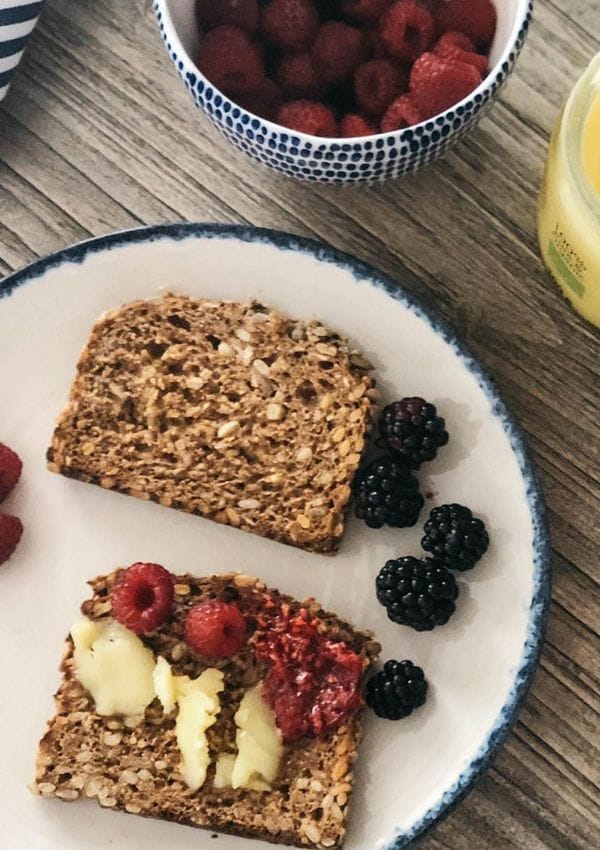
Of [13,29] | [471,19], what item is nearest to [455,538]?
[471,19]

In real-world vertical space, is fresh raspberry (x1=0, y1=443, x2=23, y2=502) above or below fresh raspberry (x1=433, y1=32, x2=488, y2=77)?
below

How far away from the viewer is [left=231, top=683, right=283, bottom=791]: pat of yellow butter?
1.38 m

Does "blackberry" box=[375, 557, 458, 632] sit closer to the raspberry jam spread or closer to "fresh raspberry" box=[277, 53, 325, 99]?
the raspberry jam spread

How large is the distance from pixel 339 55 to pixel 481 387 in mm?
501

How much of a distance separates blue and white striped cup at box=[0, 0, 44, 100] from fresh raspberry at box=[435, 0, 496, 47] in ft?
2.05

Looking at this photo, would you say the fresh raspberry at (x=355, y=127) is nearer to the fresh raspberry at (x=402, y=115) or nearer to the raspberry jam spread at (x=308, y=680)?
the fresh raspberry at (x=402, y=115)

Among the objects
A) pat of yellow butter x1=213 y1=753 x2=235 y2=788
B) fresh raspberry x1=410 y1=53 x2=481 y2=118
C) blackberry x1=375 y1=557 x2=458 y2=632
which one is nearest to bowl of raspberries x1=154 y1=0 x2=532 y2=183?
fresh raspberry x1=410 y1=53 x2=481 y2=118

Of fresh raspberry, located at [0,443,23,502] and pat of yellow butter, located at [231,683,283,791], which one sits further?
fresh raspberry, located at [0,443,23,502]

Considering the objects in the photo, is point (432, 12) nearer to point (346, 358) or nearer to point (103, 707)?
point (346, 358)

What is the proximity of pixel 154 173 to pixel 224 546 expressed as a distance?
23.3 inches

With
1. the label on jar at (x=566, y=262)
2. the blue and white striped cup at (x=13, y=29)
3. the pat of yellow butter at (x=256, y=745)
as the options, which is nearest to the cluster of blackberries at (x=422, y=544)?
the pat of yellow butter at (x=256, y=745)

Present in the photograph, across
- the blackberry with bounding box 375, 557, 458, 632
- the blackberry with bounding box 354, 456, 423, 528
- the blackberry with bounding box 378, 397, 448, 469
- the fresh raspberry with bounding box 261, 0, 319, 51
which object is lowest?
the blackberry with bounding box 375, 557, 458, 632

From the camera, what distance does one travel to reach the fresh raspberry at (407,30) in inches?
54.9

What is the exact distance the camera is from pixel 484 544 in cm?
144
